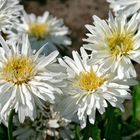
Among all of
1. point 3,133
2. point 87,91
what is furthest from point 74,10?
point 87,91

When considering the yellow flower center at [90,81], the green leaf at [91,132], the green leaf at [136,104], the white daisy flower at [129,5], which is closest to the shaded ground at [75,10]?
the green leaf at [136,104]

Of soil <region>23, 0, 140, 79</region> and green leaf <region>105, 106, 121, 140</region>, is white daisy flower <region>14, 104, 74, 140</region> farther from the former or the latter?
soil <region>23, 0, 140, 79</region>

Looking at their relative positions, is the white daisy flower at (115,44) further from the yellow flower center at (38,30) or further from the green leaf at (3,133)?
the yellow flower center at (38,30)

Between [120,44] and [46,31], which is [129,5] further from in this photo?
[46,31]

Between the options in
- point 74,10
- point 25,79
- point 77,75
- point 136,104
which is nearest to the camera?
point 25,79

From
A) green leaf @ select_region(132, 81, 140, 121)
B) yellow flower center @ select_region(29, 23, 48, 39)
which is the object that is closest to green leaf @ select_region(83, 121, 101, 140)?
green leaf @ select_region(132, 81, 140, 121)

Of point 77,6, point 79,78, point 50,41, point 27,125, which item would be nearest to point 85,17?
point 77,6
